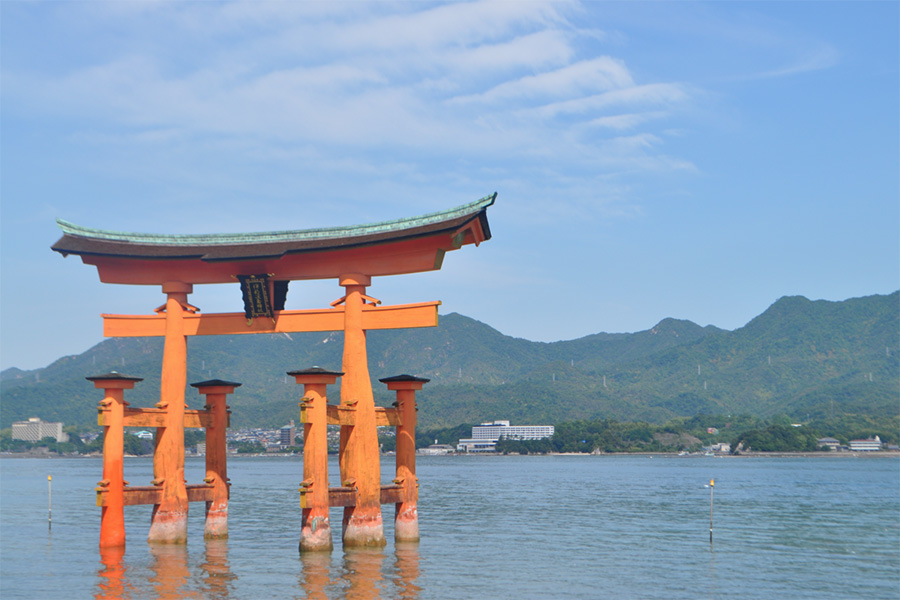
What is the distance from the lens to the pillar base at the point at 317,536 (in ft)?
84.3

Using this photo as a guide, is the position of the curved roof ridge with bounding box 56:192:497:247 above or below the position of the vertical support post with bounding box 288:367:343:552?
above

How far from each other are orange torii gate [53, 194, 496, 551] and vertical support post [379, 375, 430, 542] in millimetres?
44

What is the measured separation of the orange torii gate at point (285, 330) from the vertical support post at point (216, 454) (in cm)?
4

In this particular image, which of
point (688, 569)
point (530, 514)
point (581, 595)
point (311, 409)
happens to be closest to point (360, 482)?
point (311, 409)

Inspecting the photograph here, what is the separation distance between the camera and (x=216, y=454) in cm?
2912

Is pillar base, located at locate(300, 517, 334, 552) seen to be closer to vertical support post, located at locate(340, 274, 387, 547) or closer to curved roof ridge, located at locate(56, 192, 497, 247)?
vertical support post, located at locate(340, 274, 387, 547)

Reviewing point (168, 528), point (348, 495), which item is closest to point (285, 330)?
point (348, 495)

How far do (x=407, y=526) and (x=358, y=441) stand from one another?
442cm

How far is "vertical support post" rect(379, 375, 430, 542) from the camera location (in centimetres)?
2812

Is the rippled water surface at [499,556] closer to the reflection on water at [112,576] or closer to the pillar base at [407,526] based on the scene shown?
the reflection on water at [112,576]

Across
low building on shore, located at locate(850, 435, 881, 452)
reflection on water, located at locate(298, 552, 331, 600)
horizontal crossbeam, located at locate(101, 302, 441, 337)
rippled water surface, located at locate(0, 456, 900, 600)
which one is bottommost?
low building on shore, located at locate(850, 435, 881, 452)

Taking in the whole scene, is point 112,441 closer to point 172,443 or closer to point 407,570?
point 172,443

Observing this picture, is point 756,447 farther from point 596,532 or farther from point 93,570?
point 93,570

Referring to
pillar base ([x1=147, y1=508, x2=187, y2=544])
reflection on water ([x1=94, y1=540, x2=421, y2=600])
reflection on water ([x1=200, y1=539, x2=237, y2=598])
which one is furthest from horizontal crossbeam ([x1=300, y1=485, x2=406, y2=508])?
pillar base ([x1=147, y1=508, x2=187, y2=544])
